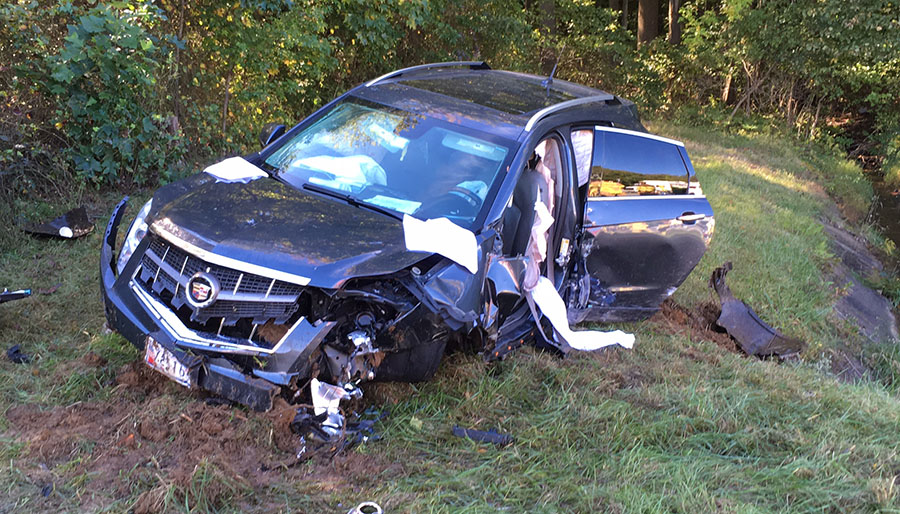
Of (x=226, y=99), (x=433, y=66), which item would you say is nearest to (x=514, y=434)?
(x=433, y=66)

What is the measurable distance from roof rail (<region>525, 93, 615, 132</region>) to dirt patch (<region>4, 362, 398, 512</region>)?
2.17 meters

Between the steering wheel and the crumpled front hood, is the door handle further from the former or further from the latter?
the crumpled front hood

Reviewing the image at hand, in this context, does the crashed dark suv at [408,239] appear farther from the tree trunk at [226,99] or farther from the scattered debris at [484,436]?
the tree trunk at [226,99]

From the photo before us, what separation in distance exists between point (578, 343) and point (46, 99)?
16.6ft

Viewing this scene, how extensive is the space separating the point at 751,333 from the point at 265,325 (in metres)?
4.12

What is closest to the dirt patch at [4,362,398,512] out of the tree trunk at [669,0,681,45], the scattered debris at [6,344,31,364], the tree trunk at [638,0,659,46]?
the scattered debris at [6,344,31,364]

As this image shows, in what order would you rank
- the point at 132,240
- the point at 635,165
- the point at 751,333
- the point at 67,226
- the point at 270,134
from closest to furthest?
1. the point at 132,240
2. the point at 270,134
3. the point at 635,165
4. the point at 67,226
5. the point at 751,333

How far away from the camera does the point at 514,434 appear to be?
374 centimetres

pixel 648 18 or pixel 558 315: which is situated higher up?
pixel 648 18

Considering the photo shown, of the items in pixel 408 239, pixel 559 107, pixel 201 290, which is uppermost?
pixel 559 107

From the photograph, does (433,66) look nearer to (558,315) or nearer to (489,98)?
(489,98)

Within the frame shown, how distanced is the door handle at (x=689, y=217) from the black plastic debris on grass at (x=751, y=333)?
93cm

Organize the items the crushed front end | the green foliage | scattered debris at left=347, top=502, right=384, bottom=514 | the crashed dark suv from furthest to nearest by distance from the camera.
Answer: the green foliage < the crashed dark suv < the crushed front end < scattered debris at left=347, top=502, right=384, bottom=514

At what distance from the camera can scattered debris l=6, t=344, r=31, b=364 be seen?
3.97 metres
